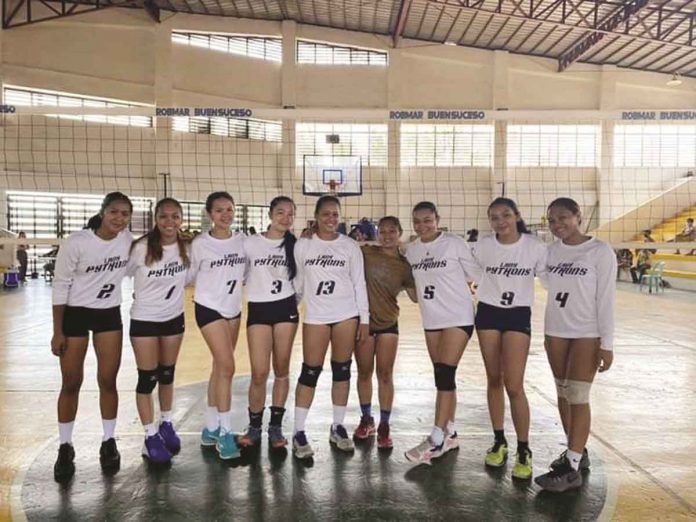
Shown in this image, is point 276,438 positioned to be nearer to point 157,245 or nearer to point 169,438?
point 169,438

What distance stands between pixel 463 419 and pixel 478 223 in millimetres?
15951

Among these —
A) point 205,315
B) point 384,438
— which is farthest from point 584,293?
point 205,315

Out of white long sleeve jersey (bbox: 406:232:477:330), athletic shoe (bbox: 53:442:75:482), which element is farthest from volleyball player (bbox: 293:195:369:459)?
athletic shoe (bbox: 53:442:75:482)

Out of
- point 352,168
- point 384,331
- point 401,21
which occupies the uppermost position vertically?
point 401,21

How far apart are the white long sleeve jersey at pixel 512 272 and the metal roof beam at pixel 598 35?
569 inches

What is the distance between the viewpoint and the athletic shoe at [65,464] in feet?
9.98

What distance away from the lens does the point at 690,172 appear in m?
20.3

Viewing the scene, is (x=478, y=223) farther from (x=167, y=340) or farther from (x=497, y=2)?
(x=167, y=340)

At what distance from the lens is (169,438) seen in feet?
11.3

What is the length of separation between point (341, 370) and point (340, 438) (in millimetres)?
435

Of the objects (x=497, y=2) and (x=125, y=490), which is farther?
(x=497, y=2)

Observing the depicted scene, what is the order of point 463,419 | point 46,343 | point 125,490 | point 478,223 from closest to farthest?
point 125,490
point 463,419
point 46,343
point 478,223

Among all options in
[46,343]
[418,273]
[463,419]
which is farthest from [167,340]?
[46,343]

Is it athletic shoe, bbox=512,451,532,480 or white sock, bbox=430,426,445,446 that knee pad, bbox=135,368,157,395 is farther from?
athletic shoe, bbox=512,451,532,480
